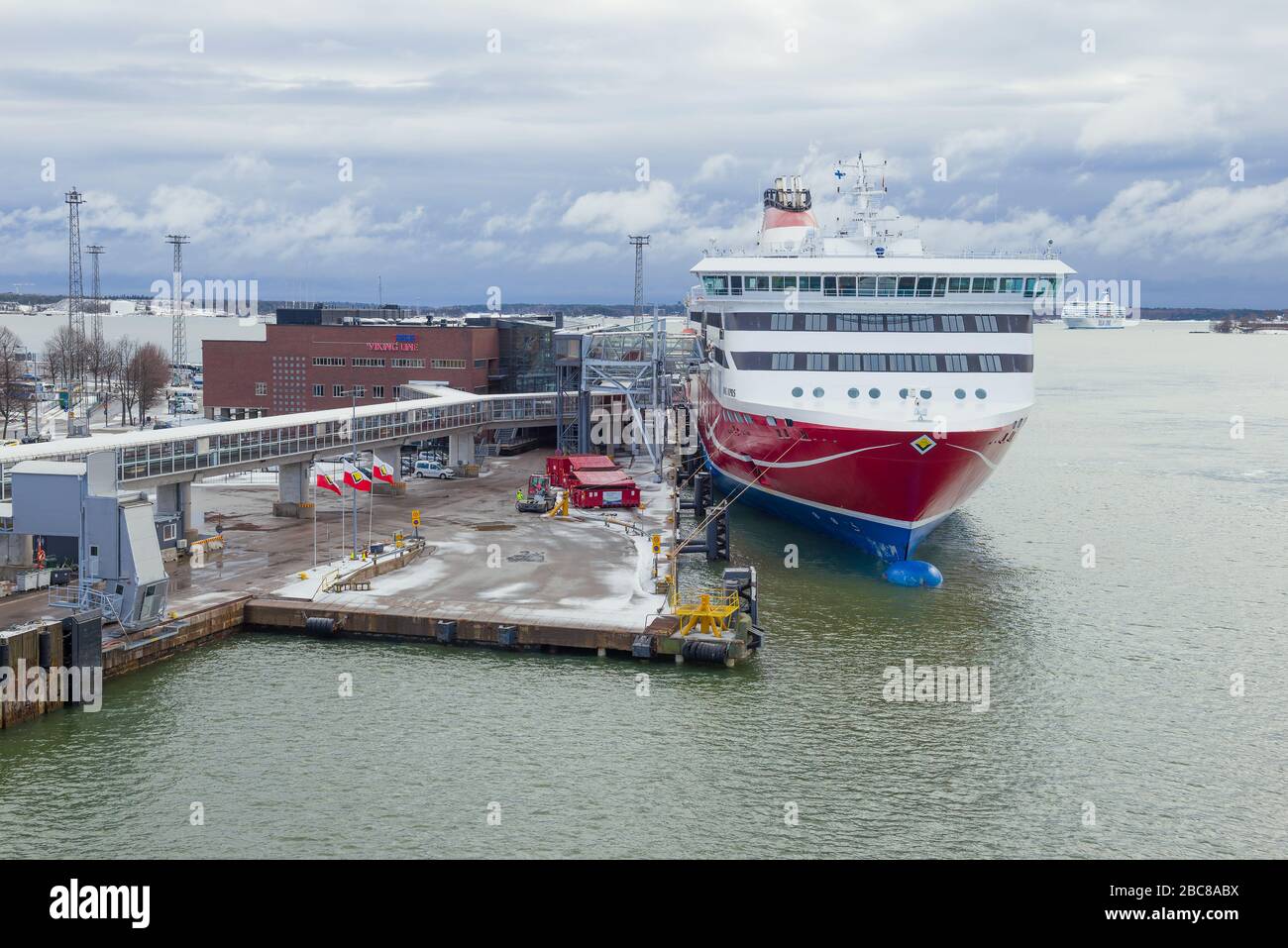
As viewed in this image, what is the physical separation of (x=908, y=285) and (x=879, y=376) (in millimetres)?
3752

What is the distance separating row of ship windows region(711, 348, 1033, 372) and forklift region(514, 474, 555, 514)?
1055 cm

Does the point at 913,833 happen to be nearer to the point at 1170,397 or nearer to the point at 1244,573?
the point at 1244,573

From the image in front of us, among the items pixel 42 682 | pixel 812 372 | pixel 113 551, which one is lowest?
pixel 42 682

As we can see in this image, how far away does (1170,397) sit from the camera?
431 ft

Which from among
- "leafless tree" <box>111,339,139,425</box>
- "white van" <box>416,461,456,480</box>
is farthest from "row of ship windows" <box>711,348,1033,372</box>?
"leafless tree" <box>111,339,139,425</box>

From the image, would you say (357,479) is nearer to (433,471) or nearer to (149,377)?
(433,471)

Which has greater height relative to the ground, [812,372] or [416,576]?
[812,372]

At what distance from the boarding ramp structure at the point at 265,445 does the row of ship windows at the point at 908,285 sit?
16.2 meters

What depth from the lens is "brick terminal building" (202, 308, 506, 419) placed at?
2744 inches

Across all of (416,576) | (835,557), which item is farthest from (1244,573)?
(416,576)

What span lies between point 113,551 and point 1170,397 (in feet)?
402

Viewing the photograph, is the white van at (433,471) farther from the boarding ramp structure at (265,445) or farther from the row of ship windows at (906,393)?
the row of ship windows at (906,393)

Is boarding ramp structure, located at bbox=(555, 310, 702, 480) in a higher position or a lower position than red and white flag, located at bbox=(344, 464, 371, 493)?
higher

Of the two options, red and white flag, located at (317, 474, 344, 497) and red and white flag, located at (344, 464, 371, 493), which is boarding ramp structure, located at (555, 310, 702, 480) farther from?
red and white flag, located at (344, 464, 371, 493)
